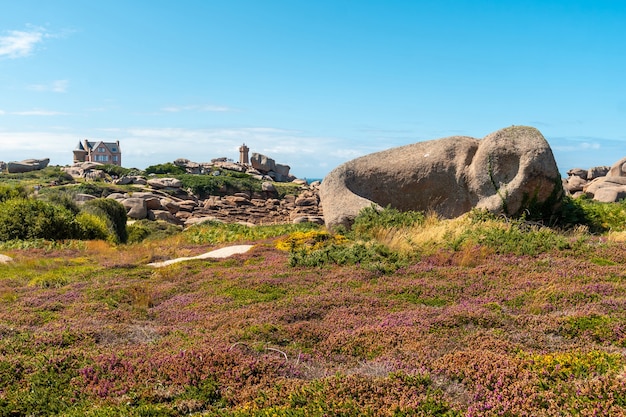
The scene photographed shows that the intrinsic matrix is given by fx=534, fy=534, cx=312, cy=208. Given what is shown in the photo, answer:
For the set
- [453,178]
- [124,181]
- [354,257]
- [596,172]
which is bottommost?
[354,257]

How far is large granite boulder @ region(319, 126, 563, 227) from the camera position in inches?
777

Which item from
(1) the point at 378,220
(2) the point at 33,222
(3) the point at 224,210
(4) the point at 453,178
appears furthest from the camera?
(3) the point at 224,210

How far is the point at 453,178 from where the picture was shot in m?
21.4

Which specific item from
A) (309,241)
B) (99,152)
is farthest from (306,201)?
(99,152)

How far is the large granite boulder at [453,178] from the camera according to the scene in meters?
19.7

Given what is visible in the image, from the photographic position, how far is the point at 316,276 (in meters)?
12.9

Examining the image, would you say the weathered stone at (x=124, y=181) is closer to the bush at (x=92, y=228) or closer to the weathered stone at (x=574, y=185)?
the bush at (x=92, y=228)

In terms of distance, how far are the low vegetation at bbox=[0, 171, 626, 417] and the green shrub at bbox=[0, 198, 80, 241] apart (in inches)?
266

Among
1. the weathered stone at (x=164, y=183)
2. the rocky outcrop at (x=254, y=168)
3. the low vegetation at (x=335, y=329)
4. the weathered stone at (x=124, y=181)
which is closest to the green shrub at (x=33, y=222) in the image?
the low vegetation at (x=335, y=329)

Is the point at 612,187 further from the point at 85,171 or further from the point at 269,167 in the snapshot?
the point at 85,171

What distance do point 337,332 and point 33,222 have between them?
773 inches

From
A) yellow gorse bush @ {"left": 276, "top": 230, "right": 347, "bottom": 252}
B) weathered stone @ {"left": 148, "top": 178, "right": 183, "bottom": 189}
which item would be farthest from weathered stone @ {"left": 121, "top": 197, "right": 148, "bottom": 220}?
yellow gorse bush @ {"left": 276, "top": 230, "right": 347, "bottom": 252}

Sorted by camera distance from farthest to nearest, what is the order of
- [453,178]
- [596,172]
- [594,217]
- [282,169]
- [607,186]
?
[282,169], [596,172], [607,186], [453,178], [594,217]

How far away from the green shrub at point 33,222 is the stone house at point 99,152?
89.7 meters
